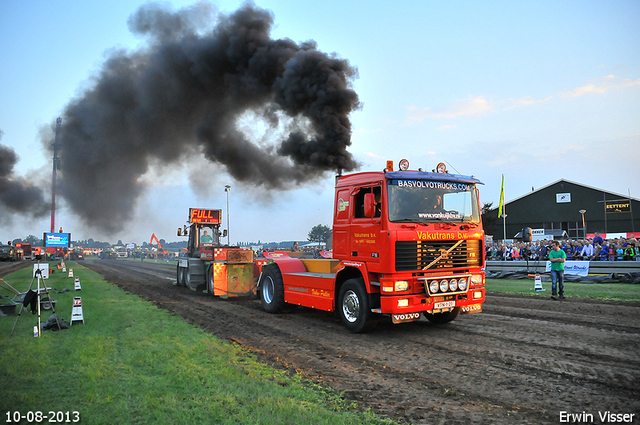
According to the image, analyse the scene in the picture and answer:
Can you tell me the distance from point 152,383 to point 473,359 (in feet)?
14.8

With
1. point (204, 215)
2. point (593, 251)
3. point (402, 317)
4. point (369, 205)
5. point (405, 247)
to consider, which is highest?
point (204, 215)

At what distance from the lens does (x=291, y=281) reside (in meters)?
10.2

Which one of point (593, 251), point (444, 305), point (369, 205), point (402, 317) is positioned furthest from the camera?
point (593, 251)

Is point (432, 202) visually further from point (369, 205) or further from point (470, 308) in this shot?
point (470, 308)

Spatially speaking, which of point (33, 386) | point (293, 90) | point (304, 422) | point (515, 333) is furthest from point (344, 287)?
point (293, 90)

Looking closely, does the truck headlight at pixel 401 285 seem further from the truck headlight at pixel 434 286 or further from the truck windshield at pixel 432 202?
the truck windshield at pixel 432 202

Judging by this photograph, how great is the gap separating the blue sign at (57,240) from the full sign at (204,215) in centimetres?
4453

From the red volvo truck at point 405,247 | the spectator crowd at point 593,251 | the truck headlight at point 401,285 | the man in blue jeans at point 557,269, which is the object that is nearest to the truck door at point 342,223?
the red volvo truck at point 405,247

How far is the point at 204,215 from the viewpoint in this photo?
1792cm

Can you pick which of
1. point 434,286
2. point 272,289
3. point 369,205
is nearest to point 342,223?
point 369,205

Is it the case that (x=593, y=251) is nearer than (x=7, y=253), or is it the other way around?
(x=593, y=251)

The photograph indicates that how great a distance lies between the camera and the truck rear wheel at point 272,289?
10.6 m

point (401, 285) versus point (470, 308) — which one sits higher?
point (401, 285)

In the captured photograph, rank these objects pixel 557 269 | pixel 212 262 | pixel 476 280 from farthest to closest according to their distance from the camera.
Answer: pixel 212 262
pixel 557 269
pixel 476 280
